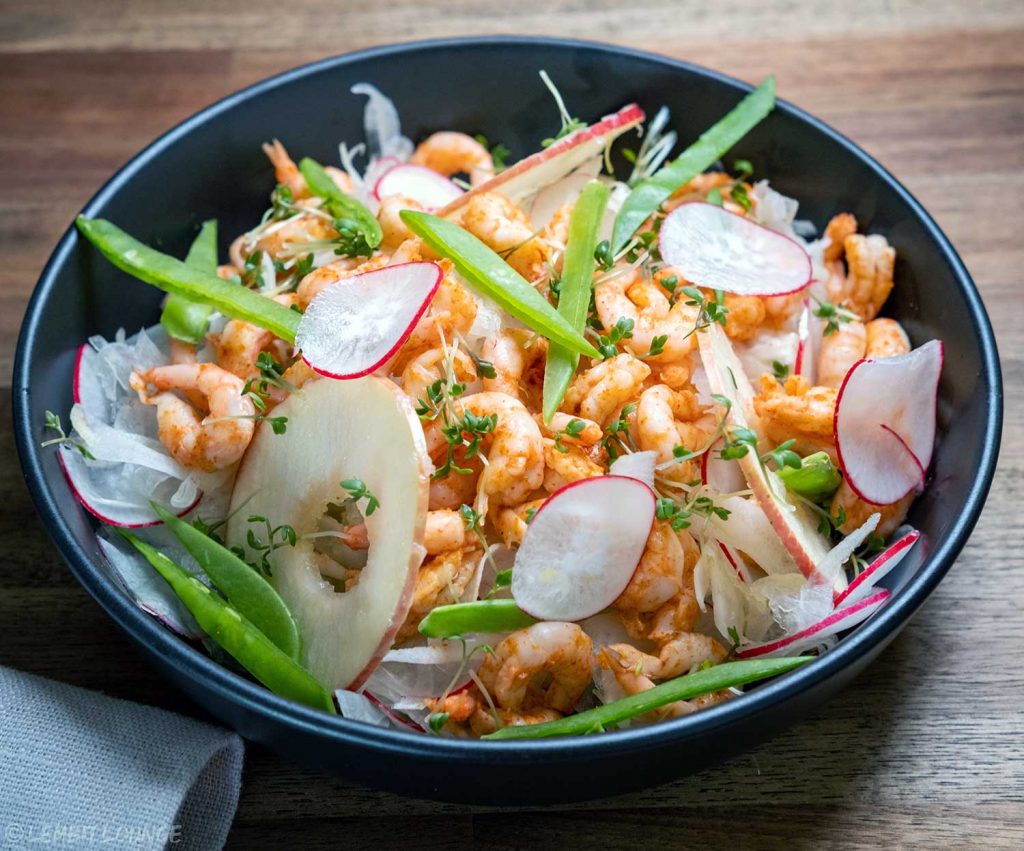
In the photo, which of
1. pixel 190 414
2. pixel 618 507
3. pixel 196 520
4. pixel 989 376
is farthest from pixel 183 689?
pixel 989 376

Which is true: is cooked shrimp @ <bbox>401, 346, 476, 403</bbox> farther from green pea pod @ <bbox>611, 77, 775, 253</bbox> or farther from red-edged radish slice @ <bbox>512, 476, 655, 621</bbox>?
green pea pod @ <bbox>611, 77, 775, 253</bbox>

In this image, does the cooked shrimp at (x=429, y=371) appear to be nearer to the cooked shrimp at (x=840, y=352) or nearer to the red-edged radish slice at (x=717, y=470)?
the red-edged radish slice at (x=717, y=470)

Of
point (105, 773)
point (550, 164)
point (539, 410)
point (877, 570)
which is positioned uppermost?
point (550, 164)

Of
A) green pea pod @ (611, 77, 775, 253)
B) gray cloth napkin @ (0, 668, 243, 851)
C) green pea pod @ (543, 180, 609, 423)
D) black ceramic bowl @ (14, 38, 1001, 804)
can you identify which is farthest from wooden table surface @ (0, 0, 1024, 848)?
green pea pod @ (543, 180, 609, 423)

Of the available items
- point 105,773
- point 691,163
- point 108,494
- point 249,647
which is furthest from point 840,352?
point 105,773

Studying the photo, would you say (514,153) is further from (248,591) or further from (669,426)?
(248,591)

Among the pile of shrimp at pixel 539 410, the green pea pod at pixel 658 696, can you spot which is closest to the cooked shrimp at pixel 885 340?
the pile of shrimp at pixel 539 410

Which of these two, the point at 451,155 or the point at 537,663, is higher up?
the point at 451,155
